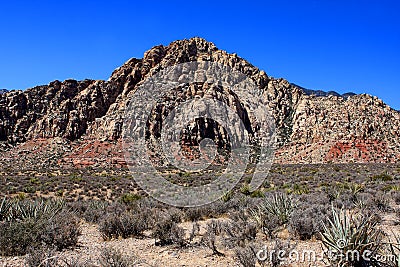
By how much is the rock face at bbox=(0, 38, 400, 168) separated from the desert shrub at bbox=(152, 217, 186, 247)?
1662 inches

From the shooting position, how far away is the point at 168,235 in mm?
7812

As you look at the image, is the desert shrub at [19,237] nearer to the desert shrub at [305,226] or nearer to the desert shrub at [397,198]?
the desert shrub at [305,226]

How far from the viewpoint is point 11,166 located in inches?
1900

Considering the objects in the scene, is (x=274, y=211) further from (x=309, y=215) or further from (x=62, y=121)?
(x=62, y=121)

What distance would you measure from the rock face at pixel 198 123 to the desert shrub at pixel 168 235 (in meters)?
42.2

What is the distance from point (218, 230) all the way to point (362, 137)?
5284 centimetres

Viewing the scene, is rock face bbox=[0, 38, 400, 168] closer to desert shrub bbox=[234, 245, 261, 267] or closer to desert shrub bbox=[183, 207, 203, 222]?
desert shrub bbox=[183, 207, 203, 222]

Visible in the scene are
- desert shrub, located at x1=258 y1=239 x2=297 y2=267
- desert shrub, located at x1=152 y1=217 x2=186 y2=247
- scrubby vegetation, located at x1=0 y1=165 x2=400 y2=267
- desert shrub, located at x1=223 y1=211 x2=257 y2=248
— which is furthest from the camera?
desert shrub, located at x1=152 y1=217 x2=186 y2=247

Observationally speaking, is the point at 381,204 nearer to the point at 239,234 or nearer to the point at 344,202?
the point at 344,202

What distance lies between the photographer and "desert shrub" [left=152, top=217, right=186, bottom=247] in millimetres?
7576

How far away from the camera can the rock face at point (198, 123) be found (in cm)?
5331

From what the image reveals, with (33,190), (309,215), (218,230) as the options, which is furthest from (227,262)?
(33,190)

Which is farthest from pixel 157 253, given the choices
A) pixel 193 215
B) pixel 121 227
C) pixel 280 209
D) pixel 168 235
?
pixel 193 215

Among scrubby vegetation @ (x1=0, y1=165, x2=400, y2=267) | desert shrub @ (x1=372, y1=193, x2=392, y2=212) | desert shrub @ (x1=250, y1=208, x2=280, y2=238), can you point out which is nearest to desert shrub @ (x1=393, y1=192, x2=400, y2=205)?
desert shrub @ (x1=372, y1=193, x2=392, y2=212)
